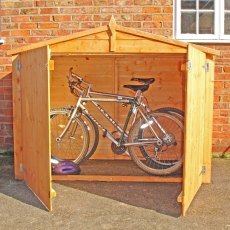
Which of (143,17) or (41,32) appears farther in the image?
(41,32)

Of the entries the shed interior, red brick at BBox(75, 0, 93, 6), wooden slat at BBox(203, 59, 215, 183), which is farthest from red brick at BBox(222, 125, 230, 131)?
red brick at BBox(75, 0, 93, 6)

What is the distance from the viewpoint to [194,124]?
5.52 meters

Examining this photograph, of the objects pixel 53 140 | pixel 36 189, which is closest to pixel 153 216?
pixel 36 189

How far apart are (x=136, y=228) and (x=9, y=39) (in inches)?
192

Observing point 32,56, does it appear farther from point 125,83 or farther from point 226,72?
point 226,72

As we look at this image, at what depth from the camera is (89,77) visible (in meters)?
8.14

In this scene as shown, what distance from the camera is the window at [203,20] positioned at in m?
8.21

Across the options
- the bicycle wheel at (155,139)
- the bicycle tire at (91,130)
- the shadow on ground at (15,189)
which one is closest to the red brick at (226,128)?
the bicycle wheel at (155,139)

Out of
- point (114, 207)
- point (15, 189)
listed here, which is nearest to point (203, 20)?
point (114, 207)

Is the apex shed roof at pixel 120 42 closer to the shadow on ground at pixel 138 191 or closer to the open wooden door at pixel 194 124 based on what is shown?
the open wooden door at pixel 194 124

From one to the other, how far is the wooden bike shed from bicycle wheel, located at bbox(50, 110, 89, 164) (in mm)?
1117

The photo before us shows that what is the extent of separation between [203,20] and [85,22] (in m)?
2.20

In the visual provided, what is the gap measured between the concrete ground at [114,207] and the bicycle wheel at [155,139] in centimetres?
53

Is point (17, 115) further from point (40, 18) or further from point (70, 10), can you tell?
point (70, 10)
